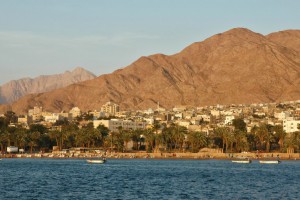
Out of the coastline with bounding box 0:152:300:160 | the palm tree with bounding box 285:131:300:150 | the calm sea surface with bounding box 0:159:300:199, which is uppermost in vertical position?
the palm tree with bounding box 285:131:300:150

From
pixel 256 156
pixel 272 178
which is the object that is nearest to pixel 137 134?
pixel 256 156

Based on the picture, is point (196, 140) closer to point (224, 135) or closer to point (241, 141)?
point (224, 135)

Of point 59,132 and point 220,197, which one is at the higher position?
point 59,132

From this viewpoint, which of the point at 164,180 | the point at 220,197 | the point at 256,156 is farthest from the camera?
the point at 256,156

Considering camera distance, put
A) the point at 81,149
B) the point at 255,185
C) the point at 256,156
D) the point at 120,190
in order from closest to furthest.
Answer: the point at 120,190 → the point at 255,185 → the point at 256,156 → the point at 81,149

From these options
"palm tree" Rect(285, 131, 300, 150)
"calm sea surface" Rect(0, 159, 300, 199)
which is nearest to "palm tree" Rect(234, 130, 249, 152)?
"palm tree" Rect(285, 131, 300, 150)

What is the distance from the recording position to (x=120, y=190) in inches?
Result: 3076

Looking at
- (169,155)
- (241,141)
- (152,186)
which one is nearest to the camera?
(152,186)

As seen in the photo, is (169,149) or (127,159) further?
(169,149)

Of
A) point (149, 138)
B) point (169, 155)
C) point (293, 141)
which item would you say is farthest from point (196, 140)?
point (293, 141)

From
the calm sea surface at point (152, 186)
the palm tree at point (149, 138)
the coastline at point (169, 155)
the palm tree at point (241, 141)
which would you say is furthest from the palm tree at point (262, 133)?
the calm sea surface at point (152, 186)

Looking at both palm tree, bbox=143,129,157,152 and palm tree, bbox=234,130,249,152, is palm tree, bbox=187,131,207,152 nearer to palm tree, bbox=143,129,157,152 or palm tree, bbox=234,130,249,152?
palm tree, bbox=234,130,249,152

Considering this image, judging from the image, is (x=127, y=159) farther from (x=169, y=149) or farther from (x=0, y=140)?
(x=0, y=140)

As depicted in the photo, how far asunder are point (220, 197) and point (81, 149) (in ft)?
390
